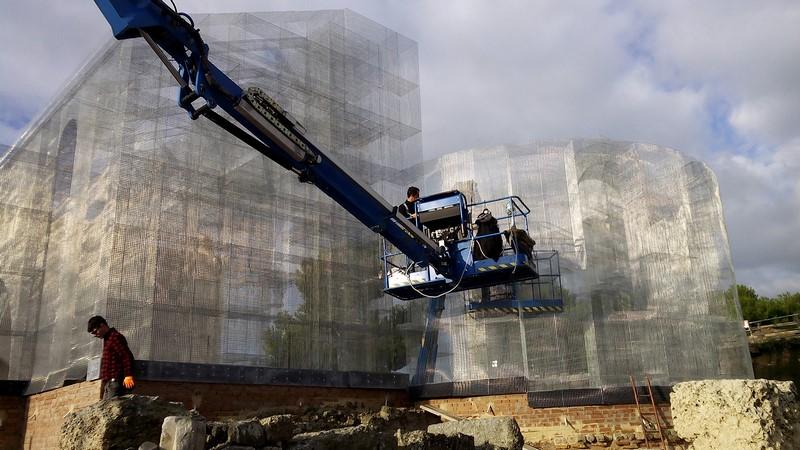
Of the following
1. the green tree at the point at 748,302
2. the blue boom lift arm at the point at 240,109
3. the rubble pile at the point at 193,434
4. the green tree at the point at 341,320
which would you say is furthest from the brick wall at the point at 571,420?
the green tree at the point at 748,302

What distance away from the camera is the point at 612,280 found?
12703mm

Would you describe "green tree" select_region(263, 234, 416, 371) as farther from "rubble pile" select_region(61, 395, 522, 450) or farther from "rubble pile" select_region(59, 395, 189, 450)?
"rubble pile" select_region(59, 395, 189, 450)

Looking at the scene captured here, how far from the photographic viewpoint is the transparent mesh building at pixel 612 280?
12.2 meters

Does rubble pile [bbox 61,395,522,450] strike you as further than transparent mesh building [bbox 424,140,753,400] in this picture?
No

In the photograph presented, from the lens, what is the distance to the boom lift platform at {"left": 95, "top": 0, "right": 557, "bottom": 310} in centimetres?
800

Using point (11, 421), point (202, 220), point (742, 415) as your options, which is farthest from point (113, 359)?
point (742, 415)

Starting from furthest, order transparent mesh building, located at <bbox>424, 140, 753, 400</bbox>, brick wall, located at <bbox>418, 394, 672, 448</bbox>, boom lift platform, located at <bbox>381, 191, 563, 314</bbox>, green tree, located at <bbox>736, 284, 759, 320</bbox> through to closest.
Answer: green tree, located at <bbox>736, 284, 759, 320</bbox>, transparent mesh building, located at <bbox>424, 140, 753, 400</bbox>, boom lift platform, located at <bbox>381, 191, 563, 314</bbox>, brick wall, located at <bbox>418, 394, 672, 448</bbox>

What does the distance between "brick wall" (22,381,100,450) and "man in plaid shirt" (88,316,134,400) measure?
1.42 metres

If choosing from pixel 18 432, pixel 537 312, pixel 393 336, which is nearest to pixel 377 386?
pixel 393 336

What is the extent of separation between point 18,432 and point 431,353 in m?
7.34

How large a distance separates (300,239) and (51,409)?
4901mm

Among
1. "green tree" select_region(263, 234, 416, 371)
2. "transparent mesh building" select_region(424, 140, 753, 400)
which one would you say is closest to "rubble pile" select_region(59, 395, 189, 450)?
"green tree" select_region(263, 234, 416, 371)

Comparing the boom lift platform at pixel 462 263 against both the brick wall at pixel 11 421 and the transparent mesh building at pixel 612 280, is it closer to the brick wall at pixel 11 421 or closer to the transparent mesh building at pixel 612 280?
the transparent mesh building at pixel 612 280

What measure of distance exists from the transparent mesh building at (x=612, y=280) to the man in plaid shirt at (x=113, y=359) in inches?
263
